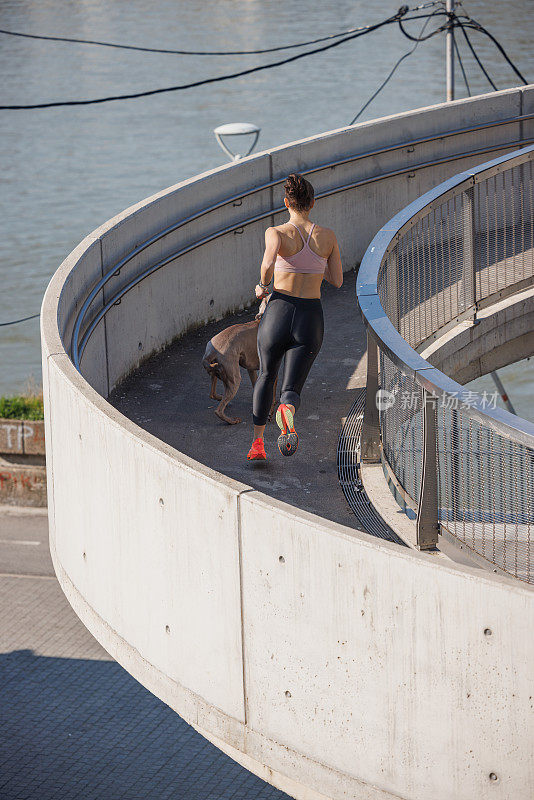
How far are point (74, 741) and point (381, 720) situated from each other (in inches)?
571

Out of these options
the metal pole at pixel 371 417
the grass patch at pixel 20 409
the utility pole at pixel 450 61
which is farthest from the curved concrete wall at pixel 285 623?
the grass patch at pixel 20 409

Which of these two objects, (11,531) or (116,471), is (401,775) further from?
(11,531)

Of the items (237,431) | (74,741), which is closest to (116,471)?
(237,431)

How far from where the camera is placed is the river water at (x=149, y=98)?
5725 cm

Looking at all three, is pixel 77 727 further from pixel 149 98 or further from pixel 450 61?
pixel 149 98

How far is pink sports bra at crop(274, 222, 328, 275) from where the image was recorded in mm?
7262

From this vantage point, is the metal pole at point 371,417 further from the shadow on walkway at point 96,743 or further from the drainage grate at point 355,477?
the shadow on walkway at point 96,743

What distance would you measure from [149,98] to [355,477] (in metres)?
67.8

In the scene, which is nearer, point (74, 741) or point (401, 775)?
point (401, 775)

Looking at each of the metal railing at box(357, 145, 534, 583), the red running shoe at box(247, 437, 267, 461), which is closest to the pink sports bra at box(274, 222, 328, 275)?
the metal railing at box(357, 145, 534, 583)

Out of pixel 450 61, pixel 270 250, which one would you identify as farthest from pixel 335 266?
pixel 450 61

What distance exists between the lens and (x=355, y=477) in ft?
24.8

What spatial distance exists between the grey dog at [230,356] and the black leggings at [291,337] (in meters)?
0.77

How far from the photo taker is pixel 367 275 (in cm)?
712
